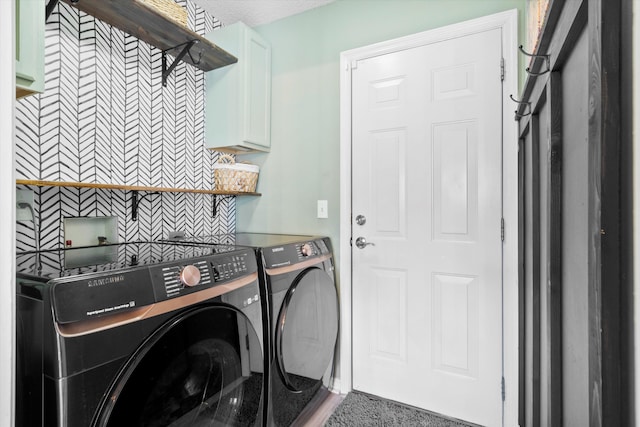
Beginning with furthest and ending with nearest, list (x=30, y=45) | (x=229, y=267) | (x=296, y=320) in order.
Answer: (x=296, y=320) < (x=229, y=267) < (x=30, y=45)

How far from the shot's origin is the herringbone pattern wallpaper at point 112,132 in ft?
4.79

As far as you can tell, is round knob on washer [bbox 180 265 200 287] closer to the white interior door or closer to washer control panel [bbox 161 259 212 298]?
washer control panel [bbox 161 259 212 298]

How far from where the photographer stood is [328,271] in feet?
6.56

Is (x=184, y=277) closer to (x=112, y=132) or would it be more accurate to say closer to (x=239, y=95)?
(x=112, y=132)

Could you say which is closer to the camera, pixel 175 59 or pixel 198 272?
pixel 198 272

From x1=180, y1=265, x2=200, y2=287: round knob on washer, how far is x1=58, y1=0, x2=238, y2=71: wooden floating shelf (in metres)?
1.21

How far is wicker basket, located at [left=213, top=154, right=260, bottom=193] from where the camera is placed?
2.14 meters

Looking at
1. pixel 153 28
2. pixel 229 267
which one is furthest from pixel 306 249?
pixel 153 28

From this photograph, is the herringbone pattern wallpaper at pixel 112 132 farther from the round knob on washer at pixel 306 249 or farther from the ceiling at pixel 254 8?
the round knob on washer at pixel 306 249

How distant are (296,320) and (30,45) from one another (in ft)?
4.60

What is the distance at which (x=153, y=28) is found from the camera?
1.71 metres

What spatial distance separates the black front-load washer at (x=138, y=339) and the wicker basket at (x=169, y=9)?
1119 millimetres

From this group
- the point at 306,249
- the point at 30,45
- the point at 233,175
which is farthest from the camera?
the point at 233,175

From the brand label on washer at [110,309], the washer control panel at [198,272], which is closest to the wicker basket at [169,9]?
the washer control panel at [198,272]
